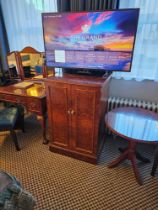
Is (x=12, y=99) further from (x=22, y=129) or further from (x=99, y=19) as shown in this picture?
(x=99, y=19)

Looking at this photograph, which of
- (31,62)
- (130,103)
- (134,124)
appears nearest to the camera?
(134,124)

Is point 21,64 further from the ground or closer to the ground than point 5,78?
further from the ground

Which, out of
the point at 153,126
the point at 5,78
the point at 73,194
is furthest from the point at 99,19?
the point at 73,194

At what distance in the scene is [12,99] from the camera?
1959mm

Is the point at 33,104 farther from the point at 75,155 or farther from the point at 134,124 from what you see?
the point at 134,124

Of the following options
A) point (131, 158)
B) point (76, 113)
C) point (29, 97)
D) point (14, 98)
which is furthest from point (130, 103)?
point (14, 98)

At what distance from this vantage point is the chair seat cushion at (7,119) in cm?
190

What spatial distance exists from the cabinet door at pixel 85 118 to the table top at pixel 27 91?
467 mm

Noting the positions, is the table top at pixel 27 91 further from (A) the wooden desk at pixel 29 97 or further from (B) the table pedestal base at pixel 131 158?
(B) the table pedestal base at pixel 131 158

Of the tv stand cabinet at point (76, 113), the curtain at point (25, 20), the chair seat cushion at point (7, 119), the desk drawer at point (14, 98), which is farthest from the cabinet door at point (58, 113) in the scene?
the curtain at point (25, 20)

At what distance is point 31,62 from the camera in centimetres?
229

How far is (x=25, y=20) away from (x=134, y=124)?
7.18 feet

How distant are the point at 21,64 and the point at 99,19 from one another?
137cm

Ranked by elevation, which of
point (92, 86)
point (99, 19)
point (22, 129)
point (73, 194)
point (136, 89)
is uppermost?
point (99, 19)
